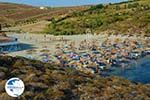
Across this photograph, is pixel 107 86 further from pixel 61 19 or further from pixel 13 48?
pixel 61 19

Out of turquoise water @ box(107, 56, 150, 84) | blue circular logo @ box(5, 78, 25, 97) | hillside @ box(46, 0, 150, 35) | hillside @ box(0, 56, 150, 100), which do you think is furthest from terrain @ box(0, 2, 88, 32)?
blue circular logo @ box(5, 78, 25, 97)

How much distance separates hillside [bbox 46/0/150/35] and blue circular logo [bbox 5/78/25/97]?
100 metres

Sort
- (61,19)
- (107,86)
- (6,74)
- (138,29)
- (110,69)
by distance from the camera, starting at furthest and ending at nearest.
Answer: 1. (61,19)
2. (138,29)
3. (110,69)
4. (107,86)
5. (6,74)

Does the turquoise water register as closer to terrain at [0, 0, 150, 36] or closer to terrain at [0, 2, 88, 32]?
terrain at [0, 0, 150, 36]

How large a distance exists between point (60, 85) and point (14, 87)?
13.5 feet

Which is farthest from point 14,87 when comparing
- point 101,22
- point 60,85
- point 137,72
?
point 101,22

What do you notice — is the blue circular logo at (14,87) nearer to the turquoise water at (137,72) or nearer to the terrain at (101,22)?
the turquoise water at (137,72)

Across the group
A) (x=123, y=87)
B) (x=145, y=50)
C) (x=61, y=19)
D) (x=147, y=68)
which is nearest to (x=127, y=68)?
(x=147, y=68)

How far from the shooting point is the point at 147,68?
236ft

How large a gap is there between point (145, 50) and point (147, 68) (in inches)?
789

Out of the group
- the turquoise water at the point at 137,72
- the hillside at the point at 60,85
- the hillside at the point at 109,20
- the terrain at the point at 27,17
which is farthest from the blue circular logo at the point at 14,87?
the terrain at the point at 27,17

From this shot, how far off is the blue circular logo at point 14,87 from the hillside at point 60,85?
2.37ft

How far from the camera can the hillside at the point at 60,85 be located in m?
21.8

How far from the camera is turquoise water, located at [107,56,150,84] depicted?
6161 cm
